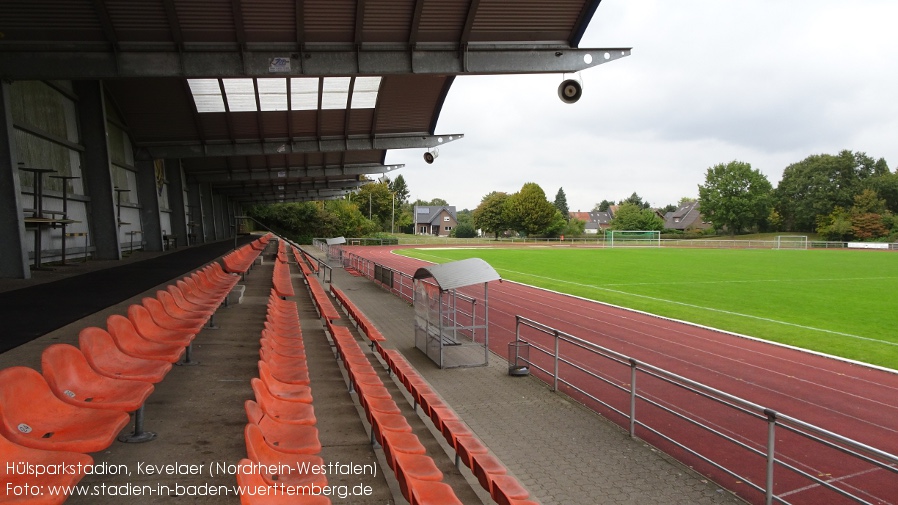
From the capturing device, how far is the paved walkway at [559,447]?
4.91 m

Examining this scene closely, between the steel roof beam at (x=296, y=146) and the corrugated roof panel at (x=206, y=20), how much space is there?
42.3 feet

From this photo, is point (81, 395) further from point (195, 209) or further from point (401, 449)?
point (195, 209)

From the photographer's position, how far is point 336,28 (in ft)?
44.6

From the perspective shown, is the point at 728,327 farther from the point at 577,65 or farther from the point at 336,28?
the point at 336,28

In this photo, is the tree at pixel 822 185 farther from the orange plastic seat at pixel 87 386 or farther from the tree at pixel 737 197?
the orange plastic seat at pixel 87 386

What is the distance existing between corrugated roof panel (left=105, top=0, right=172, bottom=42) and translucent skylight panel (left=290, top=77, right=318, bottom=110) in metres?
6.62

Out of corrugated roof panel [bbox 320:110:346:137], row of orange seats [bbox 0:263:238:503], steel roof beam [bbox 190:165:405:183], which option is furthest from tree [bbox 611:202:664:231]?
row of orange seats [bbox 0:263:238:503]

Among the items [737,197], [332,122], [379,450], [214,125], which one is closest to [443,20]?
[379,450]

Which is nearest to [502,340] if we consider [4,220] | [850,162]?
[4,220]

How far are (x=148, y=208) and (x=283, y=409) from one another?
2397 centimetres

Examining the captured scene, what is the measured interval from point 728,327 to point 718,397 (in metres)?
9.82

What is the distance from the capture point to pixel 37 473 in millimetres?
2854

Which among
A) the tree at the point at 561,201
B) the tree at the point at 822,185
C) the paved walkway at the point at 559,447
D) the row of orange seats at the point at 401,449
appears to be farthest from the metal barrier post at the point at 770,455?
the tree at the point at 561,201

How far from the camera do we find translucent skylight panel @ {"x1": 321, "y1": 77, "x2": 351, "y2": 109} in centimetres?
2023
